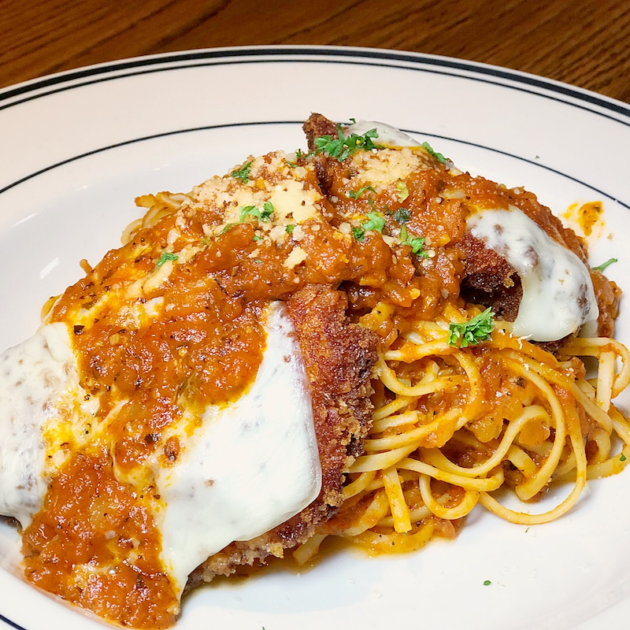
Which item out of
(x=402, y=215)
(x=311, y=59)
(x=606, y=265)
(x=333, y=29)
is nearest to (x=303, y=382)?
(x=402, y=215)

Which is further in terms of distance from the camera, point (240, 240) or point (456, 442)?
point (456, 442)

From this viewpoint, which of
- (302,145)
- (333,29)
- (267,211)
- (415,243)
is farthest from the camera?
(333,29)

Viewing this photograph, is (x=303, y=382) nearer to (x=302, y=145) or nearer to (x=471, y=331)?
(x=471, y=331)

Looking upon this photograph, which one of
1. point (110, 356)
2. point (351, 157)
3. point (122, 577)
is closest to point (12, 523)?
point (122, 577)

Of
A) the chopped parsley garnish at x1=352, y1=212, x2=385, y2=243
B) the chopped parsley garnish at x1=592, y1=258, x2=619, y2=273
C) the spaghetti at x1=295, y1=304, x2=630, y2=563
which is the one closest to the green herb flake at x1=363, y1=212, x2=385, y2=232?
the chopped parsley garnish at x1=352, y1=212, x2=385, y2=243

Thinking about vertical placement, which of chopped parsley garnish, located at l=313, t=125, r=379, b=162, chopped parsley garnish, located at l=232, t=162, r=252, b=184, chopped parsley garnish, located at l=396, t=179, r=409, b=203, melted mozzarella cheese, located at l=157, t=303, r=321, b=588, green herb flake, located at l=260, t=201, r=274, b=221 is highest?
chopped parsley garnish, located at l=232, t=162, r=252, b=184

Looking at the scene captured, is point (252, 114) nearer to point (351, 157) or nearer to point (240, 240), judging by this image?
point (351, 157)

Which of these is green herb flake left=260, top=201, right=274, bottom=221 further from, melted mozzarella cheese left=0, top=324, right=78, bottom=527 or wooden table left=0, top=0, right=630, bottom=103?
wooden table left=0, top=0, right=630, bottom=103
